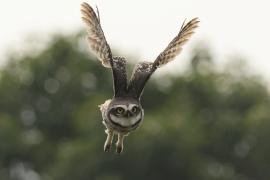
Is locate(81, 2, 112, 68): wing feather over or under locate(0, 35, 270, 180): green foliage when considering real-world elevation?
under

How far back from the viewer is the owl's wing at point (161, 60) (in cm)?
1909

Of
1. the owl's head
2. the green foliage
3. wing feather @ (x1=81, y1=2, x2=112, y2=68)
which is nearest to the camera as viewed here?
the owl's head

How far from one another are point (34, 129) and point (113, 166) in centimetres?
932

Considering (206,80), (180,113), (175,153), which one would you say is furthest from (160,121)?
(206,80)

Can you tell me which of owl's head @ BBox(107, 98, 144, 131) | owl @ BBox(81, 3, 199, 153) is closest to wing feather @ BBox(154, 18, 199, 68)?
owl @ BBox(81, 3, 199, 153)

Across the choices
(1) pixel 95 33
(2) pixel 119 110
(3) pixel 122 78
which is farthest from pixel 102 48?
(2) pixel 119 110

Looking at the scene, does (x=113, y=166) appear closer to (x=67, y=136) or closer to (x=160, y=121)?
(x=160, y=121)

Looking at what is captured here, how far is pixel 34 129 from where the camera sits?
233ft

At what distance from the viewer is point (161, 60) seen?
19.5 meters

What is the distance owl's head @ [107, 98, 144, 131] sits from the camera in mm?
18156

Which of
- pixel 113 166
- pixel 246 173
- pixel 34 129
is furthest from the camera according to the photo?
pixel 34 129

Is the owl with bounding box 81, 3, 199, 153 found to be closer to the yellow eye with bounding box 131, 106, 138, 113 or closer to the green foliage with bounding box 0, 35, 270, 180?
the yellow eye with bounding box 131, 106, 138, 113

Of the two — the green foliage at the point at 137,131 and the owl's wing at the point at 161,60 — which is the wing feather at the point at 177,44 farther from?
the green foliage at the point at 137,131

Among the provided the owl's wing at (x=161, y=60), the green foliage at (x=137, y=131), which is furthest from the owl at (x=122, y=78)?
the green foliage at (x=137, y=131)
